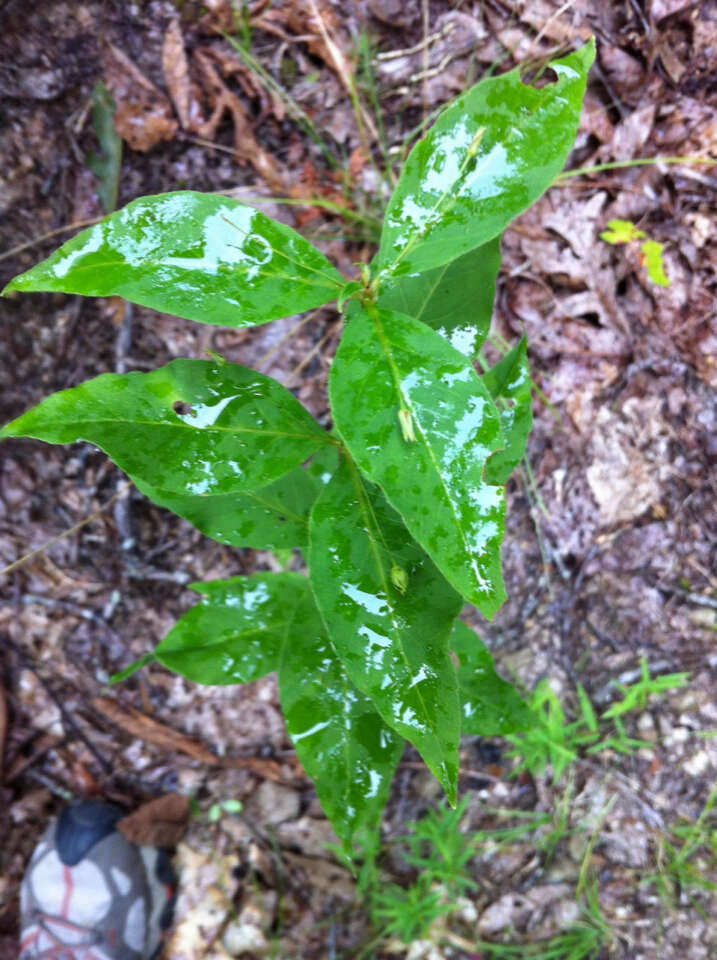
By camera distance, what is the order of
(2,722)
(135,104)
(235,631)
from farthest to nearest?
(2,722), (135,104), (235,631)

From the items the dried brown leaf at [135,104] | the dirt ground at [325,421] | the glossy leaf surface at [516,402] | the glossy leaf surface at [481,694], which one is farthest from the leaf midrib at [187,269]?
the dried brown leaf at [135,104]

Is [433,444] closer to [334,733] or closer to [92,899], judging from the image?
[334,733]

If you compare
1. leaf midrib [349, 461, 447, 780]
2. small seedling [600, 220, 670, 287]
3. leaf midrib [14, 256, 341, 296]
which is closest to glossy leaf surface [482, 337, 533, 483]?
leaf midrib [349, 461, 447, 780]

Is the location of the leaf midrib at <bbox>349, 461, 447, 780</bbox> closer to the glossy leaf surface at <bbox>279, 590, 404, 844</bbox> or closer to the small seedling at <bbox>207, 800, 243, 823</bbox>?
the glossy leaf surface at <bbox>279, 590, 404, 844</bbox>

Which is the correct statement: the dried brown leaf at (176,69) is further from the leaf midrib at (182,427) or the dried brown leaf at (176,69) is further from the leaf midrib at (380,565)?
the leaf midrib at (380,565)

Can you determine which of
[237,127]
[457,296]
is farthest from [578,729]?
[237,127]

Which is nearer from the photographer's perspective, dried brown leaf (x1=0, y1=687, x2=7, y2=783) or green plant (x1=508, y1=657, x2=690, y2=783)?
green plant (x1=508, y1=657, x2=690, y2=783)

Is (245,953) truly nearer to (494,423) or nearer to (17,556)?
(17,556)

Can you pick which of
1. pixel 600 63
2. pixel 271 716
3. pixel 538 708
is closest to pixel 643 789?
pixel 538 708
